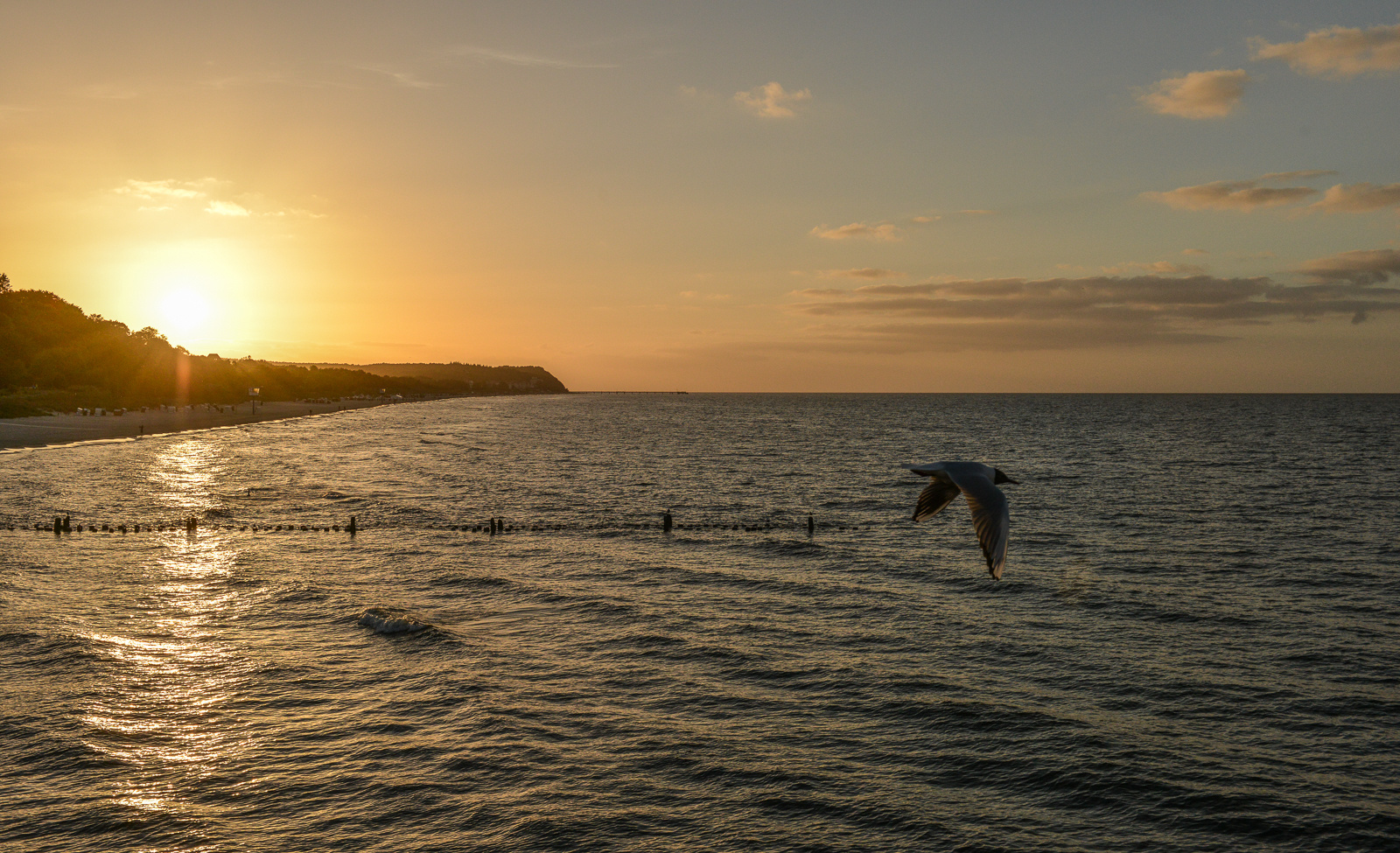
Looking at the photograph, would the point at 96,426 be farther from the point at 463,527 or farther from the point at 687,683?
the point at 687,683

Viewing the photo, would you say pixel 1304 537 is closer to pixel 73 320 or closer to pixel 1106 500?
pixel 1106 500

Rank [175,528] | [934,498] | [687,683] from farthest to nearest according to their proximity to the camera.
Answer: [175,528], [687,683], [934,498]

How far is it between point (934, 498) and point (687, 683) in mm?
14014

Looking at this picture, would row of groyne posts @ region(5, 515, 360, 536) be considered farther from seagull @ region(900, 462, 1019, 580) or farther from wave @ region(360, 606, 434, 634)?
seagull @ region(900, 462, 1019, 580)

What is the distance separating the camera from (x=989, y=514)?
36.1 feet

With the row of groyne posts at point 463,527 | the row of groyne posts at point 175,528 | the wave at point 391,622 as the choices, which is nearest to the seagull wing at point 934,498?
the wave at point 391,622

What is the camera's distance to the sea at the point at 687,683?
1708cm

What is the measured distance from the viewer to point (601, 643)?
28.2 metres

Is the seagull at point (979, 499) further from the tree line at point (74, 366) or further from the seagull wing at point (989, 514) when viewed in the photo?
the tree line at point (74, 366)

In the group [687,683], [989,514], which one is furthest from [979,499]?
[687,683]

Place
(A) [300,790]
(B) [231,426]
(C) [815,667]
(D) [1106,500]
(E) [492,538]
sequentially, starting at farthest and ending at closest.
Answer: (B) [231,426] < (D) [1106,500] < (E) [492,538] < (C) [815,667] < (A) [300,790]

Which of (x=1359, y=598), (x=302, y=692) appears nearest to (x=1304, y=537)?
(x=1359, y=598)

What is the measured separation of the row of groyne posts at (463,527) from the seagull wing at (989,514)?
39.4 meters

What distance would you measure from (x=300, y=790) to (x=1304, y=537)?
185 feet
